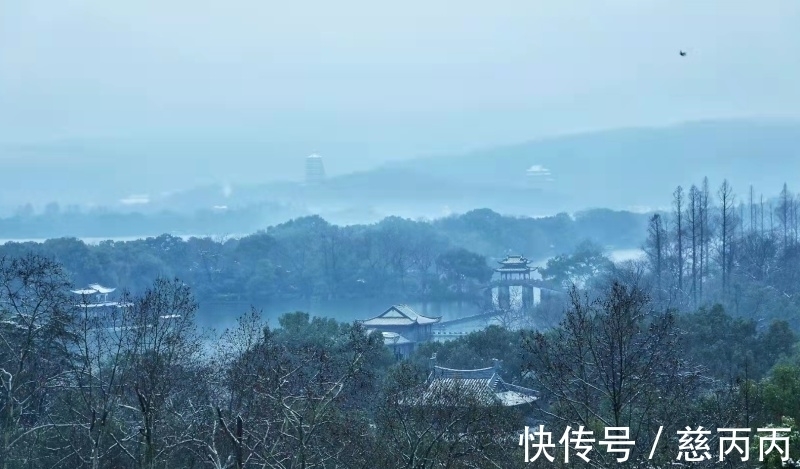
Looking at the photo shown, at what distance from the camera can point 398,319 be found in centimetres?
2339

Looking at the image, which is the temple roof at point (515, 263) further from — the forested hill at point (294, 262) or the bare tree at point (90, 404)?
the bare tree at point (90, 404)

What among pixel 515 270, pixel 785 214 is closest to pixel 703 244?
pixel 515 270

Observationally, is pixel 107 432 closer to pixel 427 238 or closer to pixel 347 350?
pixel 347 350

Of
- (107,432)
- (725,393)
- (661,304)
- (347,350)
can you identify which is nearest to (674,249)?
(661,304)

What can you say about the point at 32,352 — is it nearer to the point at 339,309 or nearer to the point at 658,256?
the point at 658,256

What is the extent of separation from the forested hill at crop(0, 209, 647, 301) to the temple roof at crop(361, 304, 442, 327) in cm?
849

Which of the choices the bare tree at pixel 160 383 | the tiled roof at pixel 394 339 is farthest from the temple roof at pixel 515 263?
the bare tree at pixel 160 383

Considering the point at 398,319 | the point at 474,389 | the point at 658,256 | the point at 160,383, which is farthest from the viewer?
the point at 398,319

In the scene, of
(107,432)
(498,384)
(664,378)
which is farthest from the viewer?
(498,384)

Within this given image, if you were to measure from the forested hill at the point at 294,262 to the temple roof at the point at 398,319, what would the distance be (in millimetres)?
8492

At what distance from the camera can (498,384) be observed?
14055 millimetres

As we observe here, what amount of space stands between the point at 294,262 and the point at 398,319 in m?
12.0

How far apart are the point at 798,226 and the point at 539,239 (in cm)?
1118

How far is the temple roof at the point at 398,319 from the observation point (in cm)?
2309
